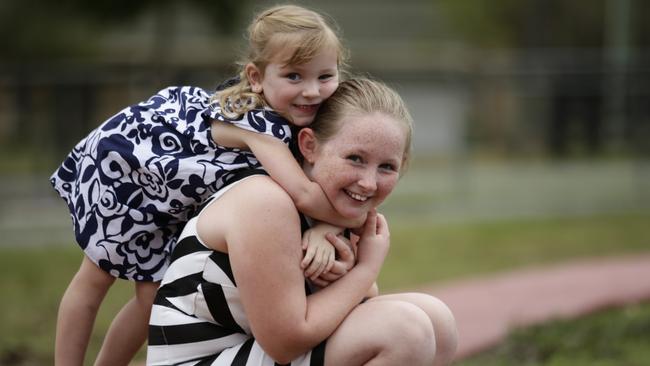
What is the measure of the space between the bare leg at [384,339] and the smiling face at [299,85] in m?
0.65

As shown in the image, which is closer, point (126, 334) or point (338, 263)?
point (338, 263)

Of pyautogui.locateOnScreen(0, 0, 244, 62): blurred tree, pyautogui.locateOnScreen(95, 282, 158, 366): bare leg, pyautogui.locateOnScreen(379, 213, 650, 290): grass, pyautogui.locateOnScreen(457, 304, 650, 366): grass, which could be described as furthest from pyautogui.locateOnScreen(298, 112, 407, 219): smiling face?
pyautogui.locateOnScreen(0, 0, 244, 62): blurred tree

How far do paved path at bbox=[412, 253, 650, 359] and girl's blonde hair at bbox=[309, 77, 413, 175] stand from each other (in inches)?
118

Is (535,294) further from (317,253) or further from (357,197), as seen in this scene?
(317,253)

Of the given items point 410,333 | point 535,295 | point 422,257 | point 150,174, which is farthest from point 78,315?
point 422,257

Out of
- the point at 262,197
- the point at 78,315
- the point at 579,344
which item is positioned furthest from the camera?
the point at 579,344

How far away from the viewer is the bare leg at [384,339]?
302 centimetres

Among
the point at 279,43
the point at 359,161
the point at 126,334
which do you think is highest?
the point at 279,43

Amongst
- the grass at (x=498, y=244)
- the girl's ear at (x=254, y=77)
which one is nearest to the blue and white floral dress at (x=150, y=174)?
the girl's ear at (x=254, y=77)

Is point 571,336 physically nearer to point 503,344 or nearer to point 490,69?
point 503,344

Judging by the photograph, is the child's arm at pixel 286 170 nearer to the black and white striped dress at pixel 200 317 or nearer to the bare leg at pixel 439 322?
the black and white striped dress at pixel 200 317

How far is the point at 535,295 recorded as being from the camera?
308 inches

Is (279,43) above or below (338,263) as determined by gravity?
above

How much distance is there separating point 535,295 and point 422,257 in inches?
94.0
